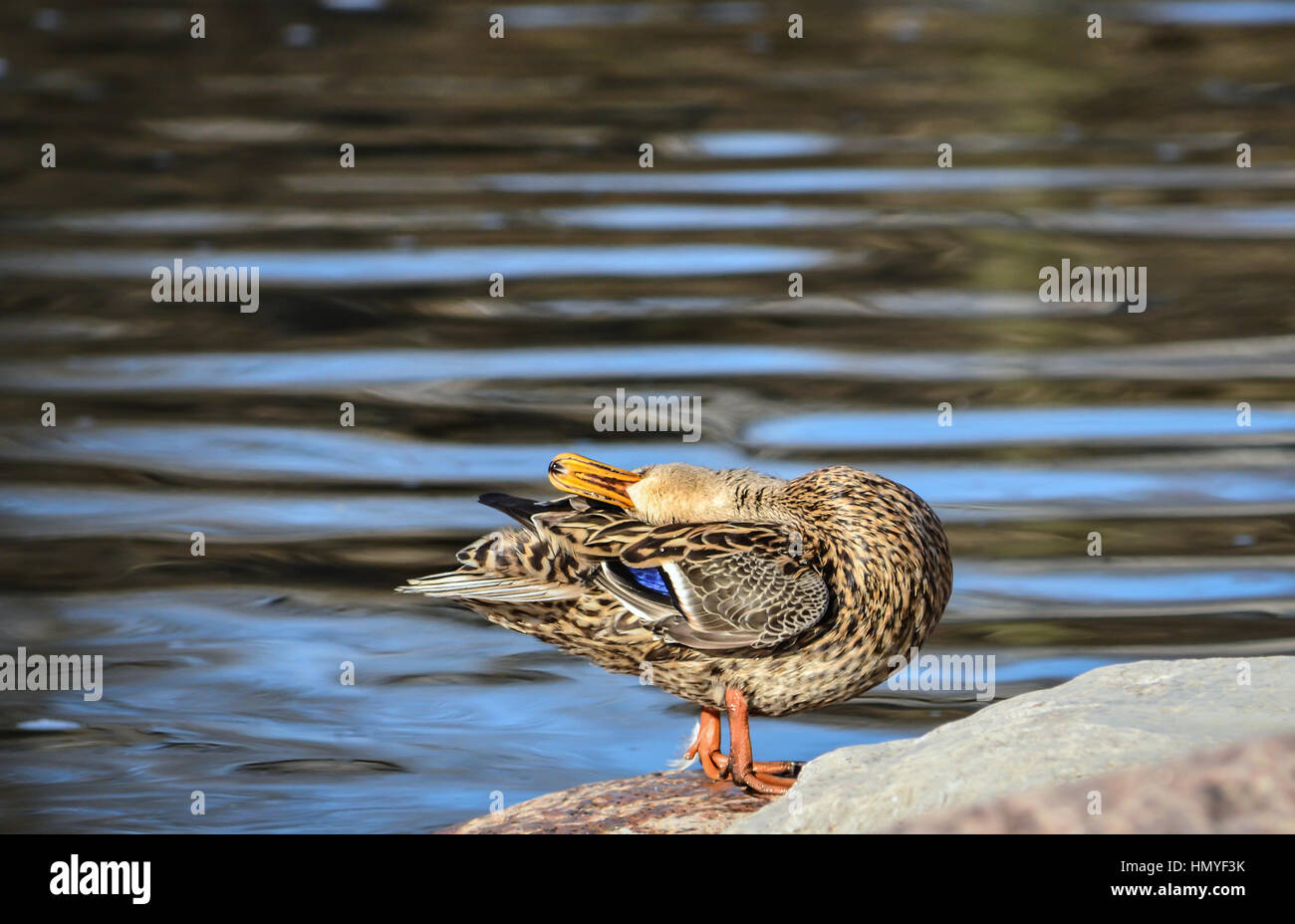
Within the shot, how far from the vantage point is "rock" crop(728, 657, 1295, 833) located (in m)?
3.71

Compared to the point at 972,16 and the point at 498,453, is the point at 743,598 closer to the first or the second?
the point at 498,453

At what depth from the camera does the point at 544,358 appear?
9633 mm

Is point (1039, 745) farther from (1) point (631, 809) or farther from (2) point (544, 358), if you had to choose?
(2) point (544, 358)

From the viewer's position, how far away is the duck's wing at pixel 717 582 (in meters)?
4.68

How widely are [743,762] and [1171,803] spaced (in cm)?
141

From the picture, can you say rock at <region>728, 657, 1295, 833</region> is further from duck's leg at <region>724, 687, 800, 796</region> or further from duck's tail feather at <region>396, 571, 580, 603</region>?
duck's tail feather at <region>396, 571, 580, 603</region>

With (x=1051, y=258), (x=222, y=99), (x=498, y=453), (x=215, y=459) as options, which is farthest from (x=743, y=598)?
(x=222, y=99)

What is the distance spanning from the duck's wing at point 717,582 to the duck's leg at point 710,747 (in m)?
0.31

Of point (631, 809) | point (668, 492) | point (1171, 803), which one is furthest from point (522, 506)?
point (1171, 803)

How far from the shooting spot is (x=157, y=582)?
7277 millimetres

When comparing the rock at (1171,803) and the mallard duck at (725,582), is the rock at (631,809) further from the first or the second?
the rock at (1171,803)

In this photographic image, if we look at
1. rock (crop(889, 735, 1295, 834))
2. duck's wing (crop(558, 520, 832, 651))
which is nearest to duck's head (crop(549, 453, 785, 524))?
duck's wing (crop(558, 520, 832, 651))

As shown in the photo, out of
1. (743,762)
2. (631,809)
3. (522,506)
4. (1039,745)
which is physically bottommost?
(631,809)

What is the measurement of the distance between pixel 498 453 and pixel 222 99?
8.69 meters
